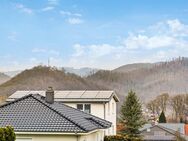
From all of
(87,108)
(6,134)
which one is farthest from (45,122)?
(87,108)

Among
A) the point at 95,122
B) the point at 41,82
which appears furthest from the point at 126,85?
the point at 95,122

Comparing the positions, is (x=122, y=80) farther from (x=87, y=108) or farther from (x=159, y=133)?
(x=87, y=108)

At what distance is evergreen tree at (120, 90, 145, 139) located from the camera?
50594mm

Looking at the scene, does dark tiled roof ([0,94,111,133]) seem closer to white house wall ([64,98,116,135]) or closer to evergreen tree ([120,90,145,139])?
white house wall ([64,98,116,135])

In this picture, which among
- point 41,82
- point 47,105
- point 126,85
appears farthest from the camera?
point 126,85

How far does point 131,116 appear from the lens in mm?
51000

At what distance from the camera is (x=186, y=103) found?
112 m

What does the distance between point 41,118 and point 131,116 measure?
27.6 metres

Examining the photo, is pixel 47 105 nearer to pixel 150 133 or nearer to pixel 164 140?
pixel 164 140

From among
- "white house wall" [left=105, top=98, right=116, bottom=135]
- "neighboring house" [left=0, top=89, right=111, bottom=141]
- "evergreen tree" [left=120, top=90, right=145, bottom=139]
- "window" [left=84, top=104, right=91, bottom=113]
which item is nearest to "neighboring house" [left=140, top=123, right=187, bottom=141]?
"evergreen tree" [left=120, top=90, right=145, bottom=139]

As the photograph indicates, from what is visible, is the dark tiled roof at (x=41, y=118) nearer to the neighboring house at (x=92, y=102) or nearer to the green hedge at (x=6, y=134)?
the green hedge at (x=6, y=134)

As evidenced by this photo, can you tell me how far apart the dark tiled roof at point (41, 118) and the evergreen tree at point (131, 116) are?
74.6ft

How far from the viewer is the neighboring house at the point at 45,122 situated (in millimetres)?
22891

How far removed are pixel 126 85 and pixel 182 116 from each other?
3526cm
